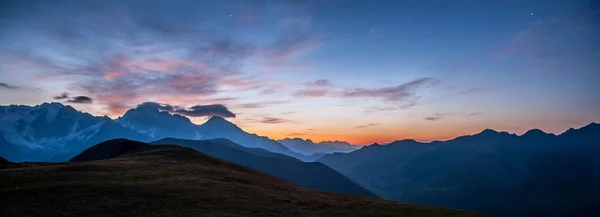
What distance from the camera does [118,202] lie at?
33.6 m

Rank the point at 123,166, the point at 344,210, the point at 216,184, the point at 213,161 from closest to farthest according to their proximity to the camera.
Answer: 1. the point at 344,210
2. the point at 216,184
3. the point at 123,166
4. the point at 213,161

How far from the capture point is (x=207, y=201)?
37.5m

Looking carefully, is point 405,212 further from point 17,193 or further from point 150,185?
point 17,193

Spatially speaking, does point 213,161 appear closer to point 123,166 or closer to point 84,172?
point 123,166

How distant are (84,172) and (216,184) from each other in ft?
63.7

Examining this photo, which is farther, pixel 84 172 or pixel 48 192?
pixel 84 172

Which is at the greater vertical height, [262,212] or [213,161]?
[213,161]

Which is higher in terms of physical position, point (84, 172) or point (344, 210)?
point (84, 172)

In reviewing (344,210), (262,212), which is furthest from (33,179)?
(344,210)

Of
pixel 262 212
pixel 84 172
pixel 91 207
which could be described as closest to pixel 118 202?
pixel 91 207

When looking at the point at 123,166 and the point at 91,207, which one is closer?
the point at 91,207

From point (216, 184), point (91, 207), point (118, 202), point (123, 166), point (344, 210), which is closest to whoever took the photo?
point (91, 207)

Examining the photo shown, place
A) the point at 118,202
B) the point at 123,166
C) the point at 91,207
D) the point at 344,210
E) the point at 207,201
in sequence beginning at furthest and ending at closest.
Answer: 1. the point at 123,166
2. the point at 344,210
3. the point at 207,201
4. the point at 118,202
5. the point at 91,207

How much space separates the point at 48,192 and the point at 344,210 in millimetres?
32991
